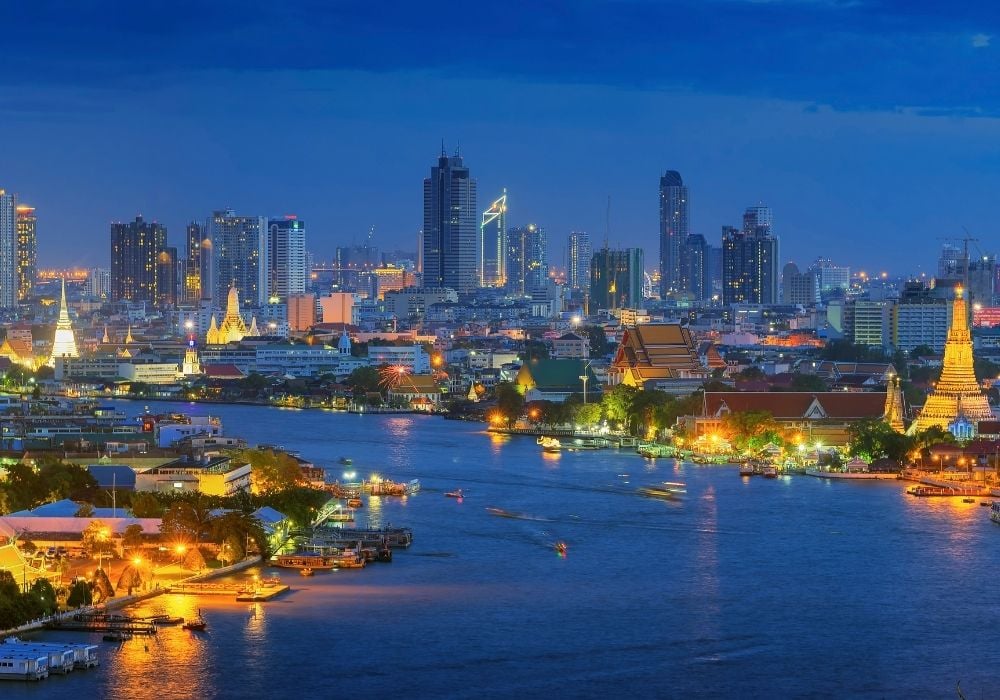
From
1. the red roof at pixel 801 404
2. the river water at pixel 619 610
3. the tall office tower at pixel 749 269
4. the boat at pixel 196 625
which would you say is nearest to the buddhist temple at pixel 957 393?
the red roof at pixel 801 404

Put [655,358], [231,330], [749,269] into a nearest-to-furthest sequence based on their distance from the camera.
Result: [655,358]
[231,330]
[749,269]

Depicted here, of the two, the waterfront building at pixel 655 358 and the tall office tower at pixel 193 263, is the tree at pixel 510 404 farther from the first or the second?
the tall office tower at pixel 193 263

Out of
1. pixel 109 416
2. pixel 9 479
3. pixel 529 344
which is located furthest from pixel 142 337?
pixel 9 479

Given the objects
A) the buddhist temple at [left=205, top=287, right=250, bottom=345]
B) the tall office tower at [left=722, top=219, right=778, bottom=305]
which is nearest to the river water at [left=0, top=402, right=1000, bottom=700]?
the buddhist temple at [left=205, top=287, right=250, bottom=345]

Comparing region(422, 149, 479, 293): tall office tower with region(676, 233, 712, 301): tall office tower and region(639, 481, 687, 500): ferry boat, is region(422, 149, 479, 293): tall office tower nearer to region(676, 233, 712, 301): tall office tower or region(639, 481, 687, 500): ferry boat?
region(676, 233, 712, 301): tall office tower

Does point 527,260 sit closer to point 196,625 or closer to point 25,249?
point 25,249

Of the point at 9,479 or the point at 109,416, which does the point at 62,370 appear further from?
the point at 9,479

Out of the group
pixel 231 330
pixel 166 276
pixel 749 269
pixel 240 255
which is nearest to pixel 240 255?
pixel 240 255
